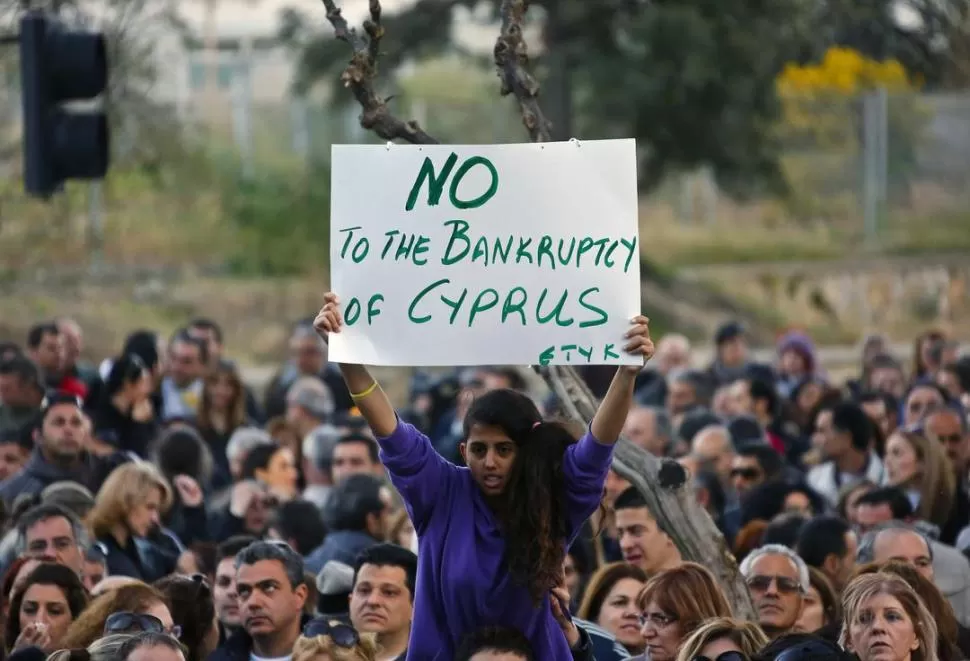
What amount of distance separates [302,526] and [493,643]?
162 inches

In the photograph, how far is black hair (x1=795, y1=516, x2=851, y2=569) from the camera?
9.04 meters

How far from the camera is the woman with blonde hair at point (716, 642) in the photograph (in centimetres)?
669

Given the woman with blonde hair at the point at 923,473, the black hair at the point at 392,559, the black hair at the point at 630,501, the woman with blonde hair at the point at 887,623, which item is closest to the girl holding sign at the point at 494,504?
the woman with blonde hair at the point at 887,623

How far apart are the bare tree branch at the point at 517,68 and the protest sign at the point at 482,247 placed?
90cm

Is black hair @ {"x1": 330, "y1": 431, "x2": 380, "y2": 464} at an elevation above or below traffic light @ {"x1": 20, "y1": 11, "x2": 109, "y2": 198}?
below

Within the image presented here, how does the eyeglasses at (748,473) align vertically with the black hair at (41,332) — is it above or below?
below

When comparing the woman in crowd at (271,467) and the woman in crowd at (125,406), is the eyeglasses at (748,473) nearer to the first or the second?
the woman in crowd at (271,467)

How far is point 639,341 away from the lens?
6.36m

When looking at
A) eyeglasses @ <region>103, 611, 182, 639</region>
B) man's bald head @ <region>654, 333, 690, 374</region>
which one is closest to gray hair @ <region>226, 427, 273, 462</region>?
eyeglasses @ <region>103, 611, 182, 639</region>

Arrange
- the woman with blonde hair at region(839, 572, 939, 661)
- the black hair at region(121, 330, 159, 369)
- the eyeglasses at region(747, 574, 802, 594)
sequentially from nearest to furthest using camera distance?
the woman with blonde hair at region(839, 572, 939, 661)
the eyeglasses at region(747, 574, 802, 594)
the black hair at region(121, 330, 159, 369)

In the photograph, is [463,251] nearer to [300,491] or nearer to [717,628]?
[717,628]

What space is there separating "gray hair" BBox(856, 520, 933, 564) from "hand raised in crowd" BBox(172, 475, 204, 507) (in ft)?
12.3

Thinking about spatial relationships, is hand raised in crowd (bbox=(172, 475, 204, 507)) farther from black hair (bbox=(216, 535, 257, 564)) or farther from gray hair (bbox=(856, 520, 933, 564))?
gray hair (bbox=(856, 520, 933, 564))

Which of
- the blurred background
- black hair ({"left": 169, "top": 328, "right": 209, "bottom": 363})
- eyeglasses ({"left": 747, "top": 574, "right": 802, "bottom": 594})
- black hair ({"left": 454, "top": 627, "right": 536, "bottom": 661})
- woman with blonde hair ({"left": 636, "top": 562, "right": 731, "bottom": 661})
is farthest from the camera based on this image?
the blurred background
